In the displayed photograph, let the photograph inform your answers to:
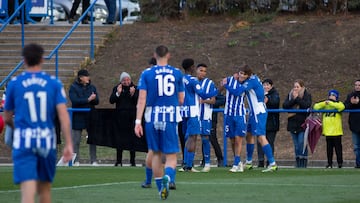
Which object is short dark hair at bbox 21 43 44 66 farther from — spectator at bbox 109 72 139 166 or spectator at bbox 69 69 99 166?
spectator at bbox 69 69 99 166

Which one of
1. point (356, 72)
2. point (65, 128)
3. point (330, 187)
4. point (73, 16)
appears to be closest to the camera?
point (65, 128)

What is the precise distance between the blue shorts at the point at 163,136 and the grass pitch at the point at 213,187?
0.67m

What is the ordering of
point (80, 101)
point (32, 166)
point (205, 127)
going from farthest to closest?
1. point (80, 101)
2. point (205, 127)
3. point (32, 166)

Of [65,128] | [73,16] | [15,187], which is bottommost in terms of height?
[15,187]

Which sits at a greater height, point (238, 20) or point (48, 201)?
point (238, 20)

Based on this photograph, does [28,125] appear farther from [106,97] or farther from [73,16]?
[73,16]

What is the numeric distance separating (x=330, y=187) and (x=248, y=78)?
4.58 m

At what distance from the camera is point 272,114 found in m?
24.5

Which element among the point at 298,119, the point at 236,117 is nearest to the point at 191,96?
the point at 236,117

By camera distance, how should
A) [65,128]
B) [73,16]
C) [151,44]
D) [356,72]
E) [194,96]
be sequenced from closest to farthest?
1. [65,128]
2. [194,96]
3. [356,72]
4. [151,44]
5. [73,16]

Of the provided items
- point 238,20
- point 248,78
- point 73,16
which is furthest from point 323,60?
point 248,78

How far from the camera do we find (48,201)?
11.1 metres

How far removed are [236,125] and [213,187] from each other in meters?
4.63

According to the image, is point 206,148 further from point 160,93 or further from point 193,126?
point 160,93
